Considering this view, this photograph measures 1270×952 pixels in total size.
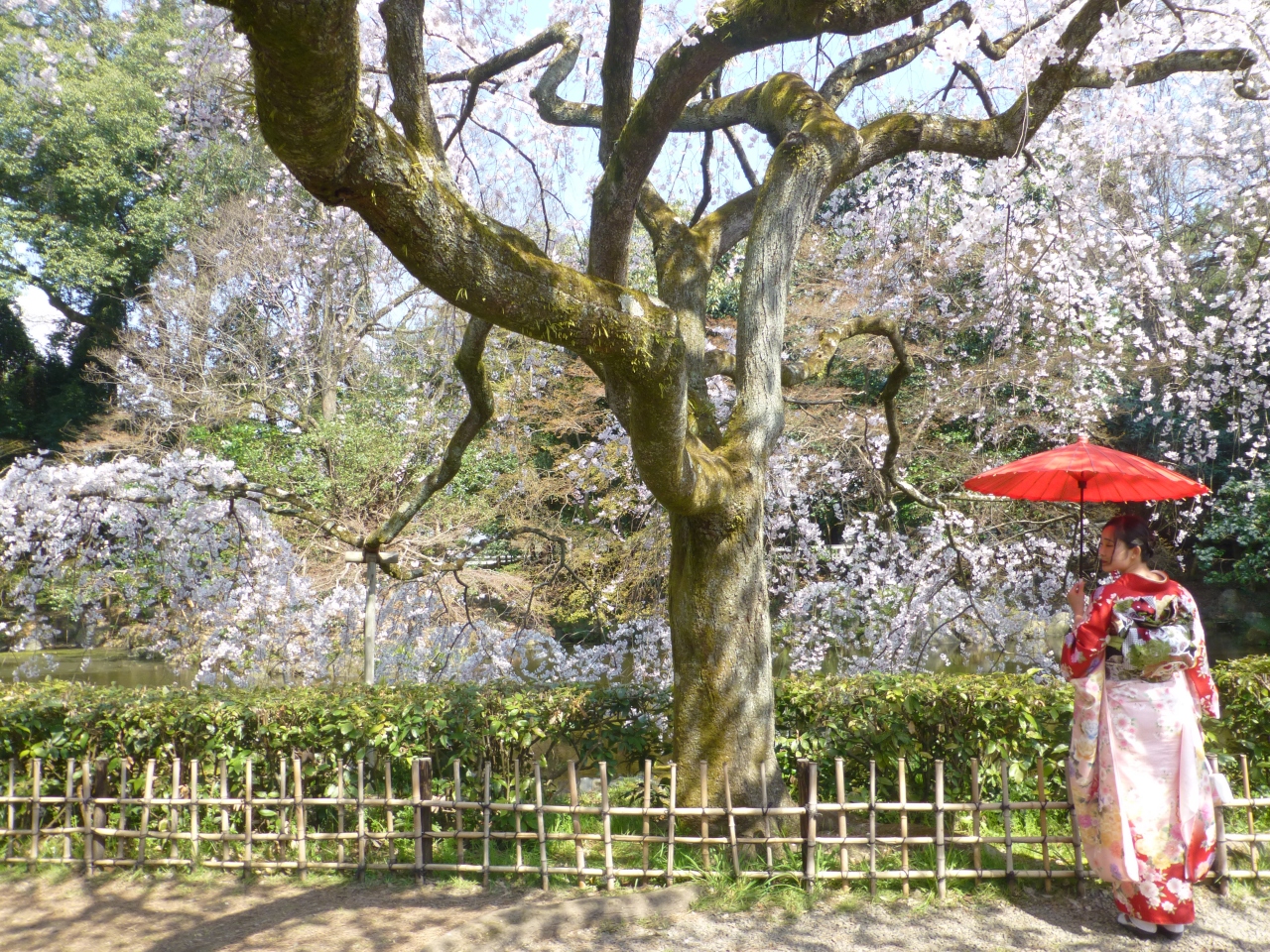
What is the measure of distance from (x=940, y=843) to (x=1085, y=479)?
157 cm

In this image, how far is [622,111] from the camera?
12.3 ft

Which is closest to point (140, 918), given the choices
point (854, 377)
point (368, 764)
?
point (368, 764)

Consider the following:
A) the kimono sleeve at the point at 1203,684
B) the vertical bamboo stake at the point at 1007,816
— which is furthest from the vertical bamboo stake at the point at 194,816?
the kimono sleeve at the point at 1203,684

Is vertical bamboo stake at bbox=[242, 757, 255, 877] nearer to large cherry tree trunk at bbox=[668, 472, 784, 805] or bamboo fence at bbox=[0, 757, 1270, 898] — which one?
bamboo fence at bbox=[0, 757, 1270, 898]

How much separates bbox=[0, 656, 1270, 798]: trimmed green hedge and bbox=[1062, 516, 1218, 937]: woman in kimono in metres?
0.69

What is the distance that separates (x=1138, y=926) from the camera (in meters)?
2.88

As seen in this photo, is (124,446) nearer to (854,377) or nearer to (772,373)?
(854,377)

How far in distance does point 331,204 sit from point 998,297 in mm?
6479

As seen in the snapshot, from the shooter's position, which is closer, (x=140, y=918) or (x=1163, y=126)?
(x=140, y=918)

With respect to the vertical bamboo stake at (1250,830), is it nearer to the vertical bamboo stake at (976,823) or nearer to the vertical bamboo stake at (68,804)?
the vertical bamboo stake at (976,823)

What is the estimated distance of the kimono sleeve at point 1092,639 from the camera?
9.59 feet

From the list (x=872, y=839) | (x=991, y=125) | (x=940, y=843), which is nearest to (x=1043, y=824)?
(x=940, y=843)

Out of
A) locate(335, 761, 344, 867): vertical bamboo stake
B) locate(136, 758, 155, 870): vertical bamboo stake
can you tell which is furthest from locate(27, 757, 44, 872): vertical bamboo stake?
locate(335, 761, 344, 867): vertical bamboo stake

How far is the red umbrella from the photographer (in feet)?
9.91
